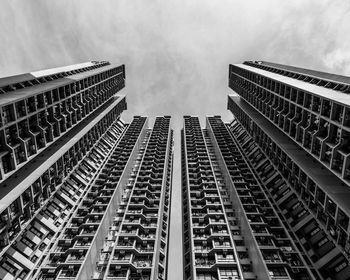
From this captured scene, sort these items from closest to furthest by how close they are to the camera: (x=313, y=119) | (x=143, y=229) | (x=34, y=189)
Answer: (x=34, y=189), (x=313, y=119), (x=143, y=229)

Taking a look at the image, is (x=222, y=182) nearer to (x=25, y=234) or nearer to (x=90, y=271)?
(x=90, y=271)

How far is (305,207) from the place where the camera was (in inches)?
1625

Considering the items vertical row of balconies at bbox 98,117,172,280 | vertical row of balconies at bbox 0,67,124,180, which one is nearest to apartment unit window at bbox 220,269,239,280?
vertical row of balconies at bbox 98,117,172,280

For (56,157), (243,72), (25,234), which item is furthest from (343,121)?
(243,72)

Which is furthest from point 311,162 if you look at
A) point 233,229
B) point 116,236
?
point 116,236

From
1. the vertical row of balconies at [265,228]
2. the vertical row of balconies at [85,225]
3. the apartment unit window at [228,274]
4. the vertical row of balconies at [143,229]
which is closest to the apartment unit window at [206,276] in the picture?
the apartment unit window at [228,274]

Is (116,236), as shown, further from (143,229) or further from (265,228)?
(265,228)

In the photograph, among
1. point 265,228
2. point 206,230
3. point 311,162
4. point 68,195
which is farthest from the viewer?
point 68,195

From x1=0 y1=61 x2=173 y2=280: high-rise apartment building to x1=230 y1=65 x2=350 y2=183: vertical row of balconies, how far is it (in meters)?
29.0

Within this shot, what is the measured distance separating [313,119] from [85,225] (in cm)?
4096

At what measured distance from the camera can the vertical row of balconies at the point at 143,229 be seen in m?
40.2

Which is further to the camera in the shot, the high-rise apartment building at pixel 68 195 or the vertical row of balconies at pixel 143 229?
the vertical row of balconies at pixel 143 229

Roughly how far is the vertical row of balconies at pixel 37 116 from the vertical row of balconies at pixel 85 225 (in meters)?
15.0

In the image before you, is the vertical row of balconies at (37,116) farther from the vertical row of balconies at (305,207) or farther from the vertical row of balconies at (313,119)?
the vertical row of balconies at (305,207)
